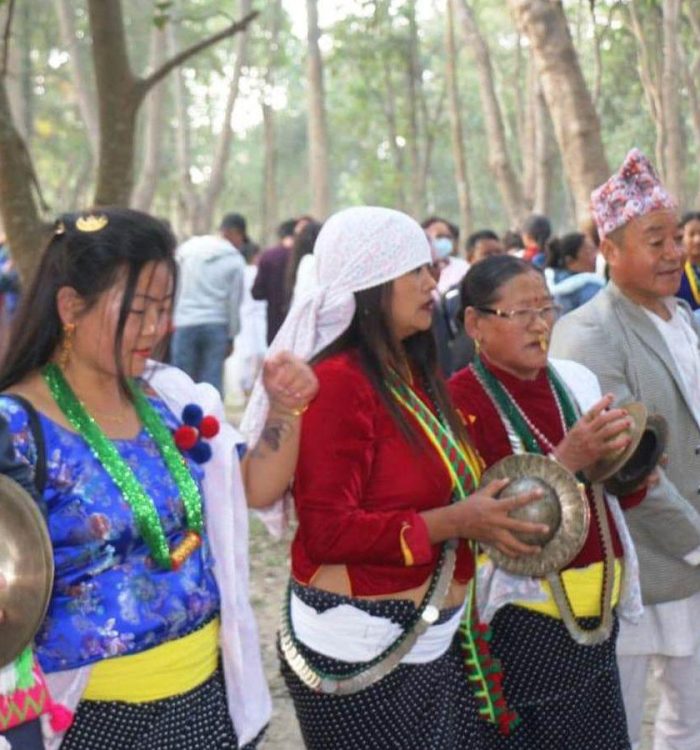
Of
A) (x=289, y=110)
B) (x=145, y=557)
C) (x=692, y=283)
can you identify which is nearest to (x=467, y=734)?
(x=145, y=557)

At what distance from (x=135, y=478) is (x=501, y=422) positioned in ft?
3.96

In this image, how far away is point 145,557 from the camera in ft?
8.28

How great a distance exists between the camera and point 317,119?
2170 centimetres

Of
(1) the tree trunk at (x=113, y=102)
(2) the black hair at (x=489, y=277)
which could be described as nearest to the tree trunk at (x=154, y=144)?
(1) the tree trunk at (x=113, y=102)

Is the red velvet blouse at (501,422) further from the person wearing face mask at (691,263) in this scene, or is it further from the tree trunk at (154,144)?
the tree trunk at (154,144)

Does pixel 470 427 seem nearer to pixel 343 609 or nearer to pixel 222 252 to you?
pixel 343 609

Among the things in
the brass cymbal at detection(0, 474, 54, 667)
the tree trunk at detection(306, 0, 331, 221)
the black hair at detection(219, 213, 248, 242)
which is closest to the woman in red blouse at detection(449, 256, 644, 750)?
the brass cymbal at detection(0, 474, 54, 667)

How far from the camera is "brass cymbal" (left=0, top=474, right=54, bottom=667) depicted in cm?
218

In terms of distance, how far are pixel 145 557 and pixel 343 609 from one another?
2.02 ft

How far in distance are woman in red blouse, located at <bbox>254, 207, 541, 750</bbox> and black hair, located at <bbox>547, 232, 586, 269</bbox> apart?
16.0 ft

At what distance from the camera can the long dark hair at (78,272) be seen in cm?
257

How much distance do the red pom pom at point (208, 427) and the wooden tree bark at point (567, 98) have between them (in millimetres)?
5014

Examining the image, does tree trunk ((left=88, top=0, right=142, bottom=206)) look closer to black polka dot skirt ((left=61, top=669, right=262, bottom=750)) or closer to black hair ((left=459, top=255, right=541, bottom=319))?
black hair ((left=459, top=255, right=541, bottom=319))

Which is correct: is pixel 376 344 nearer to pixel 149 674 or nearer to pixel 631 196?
pixel 149 674
